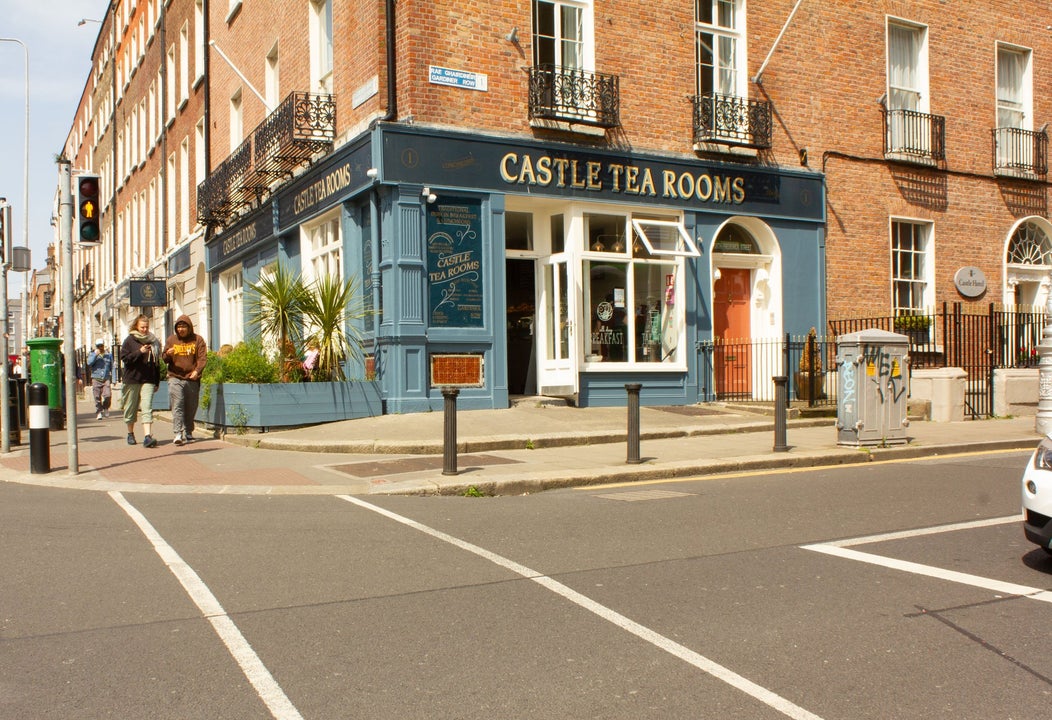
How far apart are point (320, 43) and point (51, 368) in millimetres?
7576

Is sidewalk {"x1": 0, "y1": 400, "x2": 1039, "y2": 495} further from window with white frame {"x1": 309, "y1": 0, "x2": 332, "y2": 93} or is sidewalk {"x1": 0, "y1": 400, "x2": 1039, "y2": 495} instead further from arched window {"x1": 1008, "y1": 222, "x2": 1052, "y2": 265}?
window with white frame {"x1": 309, "y1": 0, "x2": 332, "y2": 93}

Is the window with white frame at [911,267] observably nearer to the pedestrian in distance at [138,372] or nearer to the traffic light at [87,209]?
the pedestrian in distance at [138,372]

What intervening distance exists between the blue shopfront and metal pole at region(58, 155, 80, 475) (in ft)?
13.8

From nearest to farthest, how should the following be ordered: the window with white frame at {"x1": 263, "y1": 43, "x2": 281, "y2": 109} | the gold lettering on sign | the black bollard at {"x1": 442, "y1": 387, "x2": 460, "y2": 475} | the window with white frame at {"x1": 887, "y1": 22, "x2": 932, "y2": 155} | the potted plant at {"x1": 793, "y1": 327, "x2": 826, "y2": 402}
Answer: the black bollard at {"x1": 442, "y1": 387, "x2": 460, "y2": 475} < the gold lettering on sign < the potted plant at {"x1": 793, "y1": 327, "x2": 826, "y2": 402} < the window with white frame at {"x1": 887, "y1": 22, "x2": 932, "y2": 155} < the window with white frame at {"x1": 263, "y1": 43, "x2": 281, "y2": 109}

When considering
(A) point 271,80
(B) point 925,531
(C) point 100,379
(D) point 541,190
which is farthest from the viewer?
(C) point 100,379

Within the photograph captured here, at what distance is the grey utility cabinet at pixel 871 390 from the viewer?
12.6m

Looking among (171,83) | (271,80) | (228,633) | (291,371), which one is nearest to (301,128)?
(271,80)

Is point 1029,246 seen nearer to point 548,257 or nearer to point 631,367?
point 631,367

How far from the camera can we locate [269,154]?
60.7ft

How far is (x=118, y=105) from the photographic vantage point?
1550 inches

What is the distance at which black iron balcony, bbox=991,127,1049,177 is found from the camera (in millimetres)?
20688

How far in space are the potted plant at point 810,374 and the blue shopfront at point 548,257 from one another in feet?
3.88

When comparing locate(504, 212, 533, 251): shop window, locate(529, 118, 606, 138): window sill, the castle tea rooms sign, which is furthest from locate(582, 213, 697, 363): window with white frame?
the castle tea rooms sign

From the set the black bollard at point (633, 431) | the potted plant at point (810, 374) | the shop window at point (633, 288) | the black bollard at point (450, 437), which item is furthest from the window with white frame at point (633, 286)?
the black bollard at point (450, 437)
